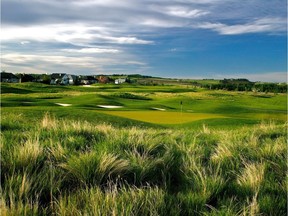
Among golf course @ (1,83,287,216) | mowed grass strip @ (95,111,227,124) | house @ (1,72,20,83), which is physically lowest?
mowed grass strip @ (95,111,227,124)

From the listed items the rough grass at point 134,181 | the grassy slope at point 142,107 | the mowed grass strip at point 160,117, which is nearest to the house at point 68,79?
the grassy slope at point 142,107

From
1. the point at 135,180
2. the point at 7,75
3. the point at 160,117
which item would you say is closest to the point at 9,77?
the point at 7,75

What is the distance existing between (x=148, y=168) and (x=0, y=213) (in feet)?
7.25

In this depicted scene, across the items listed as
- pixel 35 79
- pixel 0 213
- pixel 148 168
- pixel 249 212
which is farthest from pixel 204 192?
pixel 35 79

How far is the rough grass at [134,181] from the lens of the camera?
3752mm

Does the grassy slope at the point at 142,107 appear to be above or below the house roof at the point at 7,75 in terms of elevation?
below

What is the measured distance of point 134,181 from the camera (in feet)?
15.3

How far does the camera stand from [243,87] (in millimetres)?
149750

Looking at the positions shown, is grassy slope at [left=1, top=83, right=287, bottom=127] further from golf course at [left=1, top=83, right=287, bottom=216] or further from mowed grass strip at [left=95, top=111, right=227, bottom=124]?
golf course at [left=1, top=83, right=287, bottom=216]

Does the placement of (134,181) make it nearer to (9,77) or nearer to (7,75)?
(7,75)

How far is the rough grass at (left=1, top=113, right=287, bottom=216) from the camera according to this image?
3752 mm

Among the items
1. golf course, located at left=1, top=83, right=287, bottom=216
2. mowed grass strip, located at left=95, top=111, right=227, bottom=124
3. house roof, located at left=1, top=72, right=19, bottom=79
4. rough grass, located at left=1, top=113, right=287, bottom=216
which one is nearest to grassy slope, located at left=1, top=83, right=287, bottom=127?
mowed grass strip, located at left=95, top=111, right=227, bottom=124

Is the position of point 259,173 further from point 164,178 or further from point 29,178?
point 29,178

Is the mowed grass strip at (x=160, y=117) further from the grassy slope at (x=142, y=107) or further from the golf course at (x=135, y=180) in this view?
the golf course at (x=135, y=180)
